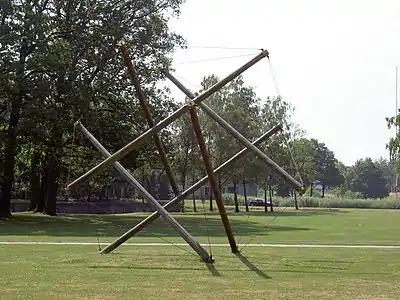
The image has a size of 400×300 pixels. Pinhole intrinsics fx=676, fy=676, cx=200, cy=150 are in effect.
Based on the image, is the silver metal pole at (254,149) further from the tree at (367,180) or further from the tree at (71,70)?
the tree at (367,180)

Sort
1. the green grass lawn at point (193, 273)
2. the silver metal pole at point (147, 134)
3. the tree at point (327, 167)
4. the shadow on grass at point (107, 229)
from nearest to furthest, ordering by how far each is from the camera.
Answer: the green grass lawn at point (193, 273) < the silver metal pole at point (147, 134) < the shadow on grass at point (107, 229) < the tree at point (327, 167)

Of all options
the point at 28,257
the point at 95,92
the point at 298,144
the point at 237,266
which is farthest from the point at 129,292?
the point at 298,144

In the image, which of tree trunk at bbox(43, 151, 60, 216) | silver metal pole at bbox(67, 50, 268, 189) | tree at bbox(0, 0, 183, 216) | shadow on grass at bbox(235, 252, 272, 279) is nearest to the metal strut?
silver metal pole at bbox(67, 50, 268, 189)

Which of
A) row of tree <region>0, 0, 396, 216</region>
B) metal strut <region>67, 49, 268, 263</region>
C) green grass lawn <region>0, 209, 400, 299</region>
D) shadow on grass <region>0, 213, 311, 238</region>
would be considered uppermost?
row of tree <region>0, 0, 396, 216</region>

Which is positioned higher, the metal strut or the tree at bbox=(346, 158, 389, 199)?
the tree at bbox=(346, 158, 389, 199)

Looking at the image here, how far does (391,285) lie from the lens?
492 inches

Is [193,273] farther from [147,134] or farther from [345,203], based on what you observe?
[345,203]

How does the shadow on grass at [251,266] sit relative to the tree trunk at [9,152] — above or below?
below

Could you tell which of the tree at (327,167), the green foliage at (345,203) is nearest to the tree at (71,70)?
the green foliage at (345,203)

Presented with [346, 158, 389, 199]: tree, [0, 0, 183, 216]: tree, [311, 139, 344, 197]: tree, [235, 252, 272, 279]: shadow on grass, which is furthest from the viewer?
[346, 158, 389, 199]: tree

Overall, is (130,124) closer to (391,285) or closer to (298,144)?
(391,285)

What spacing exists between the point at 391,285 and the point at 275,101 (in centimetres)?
6481

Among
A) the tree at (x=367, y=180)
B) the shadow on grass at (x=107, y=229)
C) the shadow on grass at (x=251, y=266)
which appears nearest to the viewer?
the shadow on grass at (x=251, y=266)

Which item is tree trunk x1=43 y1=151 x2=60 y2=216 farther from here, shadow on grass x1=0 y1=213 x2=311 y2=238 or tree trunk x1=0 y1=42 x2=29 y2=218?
shadow on grass x1=0 y1=213 x2=311 y2=238
